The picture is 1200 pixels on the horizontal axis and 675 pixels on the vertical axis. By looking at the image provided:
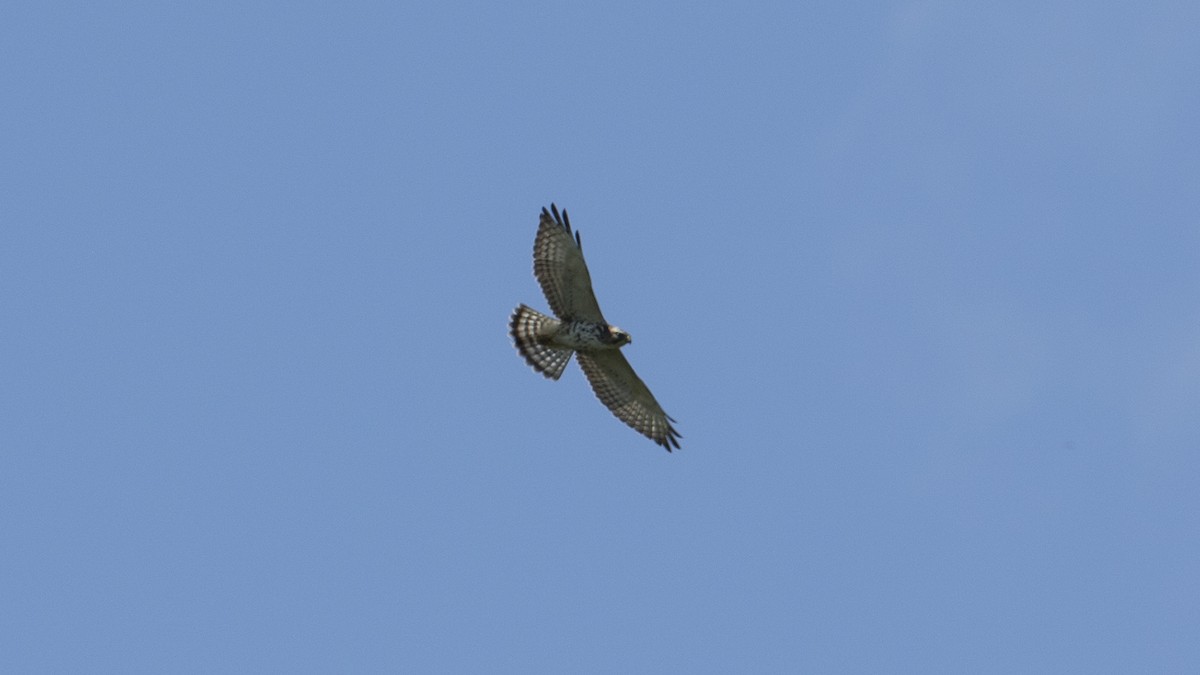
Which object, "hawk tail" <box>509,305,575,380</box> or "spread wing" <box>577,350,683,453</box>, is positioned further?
"spread wing" <box>577,350,683,453</box>

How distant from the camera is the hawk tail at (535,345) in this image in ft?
85.6

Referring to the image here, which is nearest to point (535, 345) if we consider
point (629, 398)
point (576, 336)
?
point (576, 336)

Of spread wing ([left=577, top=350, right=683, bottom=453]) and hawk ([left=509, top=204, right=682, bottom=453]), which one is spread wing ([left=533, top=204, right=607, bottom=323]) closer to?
hawk ([left=509, top=204, right=682, bottom=453])

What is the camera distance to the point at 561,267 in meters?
25.1

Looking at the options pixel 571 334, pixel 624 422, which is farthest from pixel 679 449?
pixel 571 334

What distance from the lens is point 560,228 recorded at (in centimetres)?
2491

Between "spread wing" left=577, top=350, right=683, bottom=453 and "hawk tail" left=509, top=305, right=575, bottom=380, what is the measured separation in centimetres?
51

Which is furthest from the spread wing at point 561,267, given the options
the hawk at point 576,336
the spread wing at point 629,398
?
the spread wing at point 629,398

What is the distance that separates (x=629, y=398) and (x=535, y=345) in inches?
73.8

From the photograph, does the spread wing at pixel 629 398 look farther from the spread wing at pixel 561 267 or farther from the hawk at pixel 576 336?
the spread wing at pixel 561 267

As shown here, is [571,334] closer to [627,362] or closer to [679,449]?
[627,362]

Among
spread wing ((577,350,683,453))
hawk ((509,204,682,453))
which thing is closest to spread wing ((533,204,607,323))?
hawk ((509,204,682,453))

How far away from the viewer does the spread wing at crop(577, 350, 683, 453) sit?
2686 centimetres

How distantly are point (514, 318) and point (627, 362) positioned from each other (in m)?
1.66
